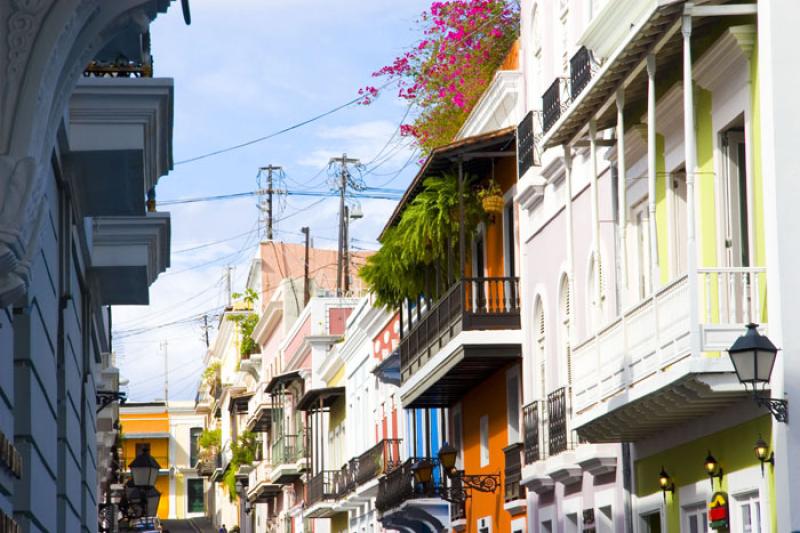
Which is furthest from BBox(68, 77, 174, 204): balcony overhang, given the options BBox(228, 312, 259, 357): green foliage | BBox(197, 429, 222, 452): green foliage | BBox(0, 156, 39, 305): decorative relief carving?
BBox(197, 429, 222, 452): green foliage

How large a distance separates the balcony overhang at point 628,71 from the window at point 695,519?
3969 millimetres

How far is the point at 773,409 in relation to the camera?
40.7ft

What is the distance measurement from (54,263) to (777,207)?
17.8ft

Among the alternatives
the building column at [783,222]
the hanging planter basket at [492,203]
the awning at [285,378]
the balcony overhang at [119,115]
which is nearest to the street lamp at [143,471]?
the hanging planter basket at [492,203]

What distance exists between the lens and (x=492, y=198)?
25.0 m

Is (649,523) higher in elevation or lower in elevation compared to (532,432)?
lower

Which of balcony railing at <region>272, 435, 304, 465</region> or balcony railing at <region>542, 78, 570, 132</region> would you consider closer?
balcony railing at <region>542, 78, 570, 132</region>

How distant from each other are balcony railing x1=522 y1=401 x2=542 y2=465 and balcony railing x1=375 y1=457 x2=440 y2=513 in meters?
6.17

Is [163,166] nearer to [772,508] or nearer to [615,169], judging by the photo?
[772,508]

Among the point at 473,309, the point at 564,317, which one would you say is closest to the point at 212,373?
the point at 473,309

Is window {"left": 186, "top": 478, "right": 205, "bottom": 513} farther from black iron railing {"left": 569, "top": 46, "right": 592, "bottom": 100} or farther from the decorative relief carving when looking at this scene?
the decorative relief carving

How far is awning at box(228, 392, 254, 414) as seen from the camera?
230 ft

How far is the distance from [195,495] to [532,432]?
2928 inches

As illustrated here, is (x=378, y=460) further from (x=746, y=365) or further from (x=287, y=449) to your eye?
(x=746, y=365)
